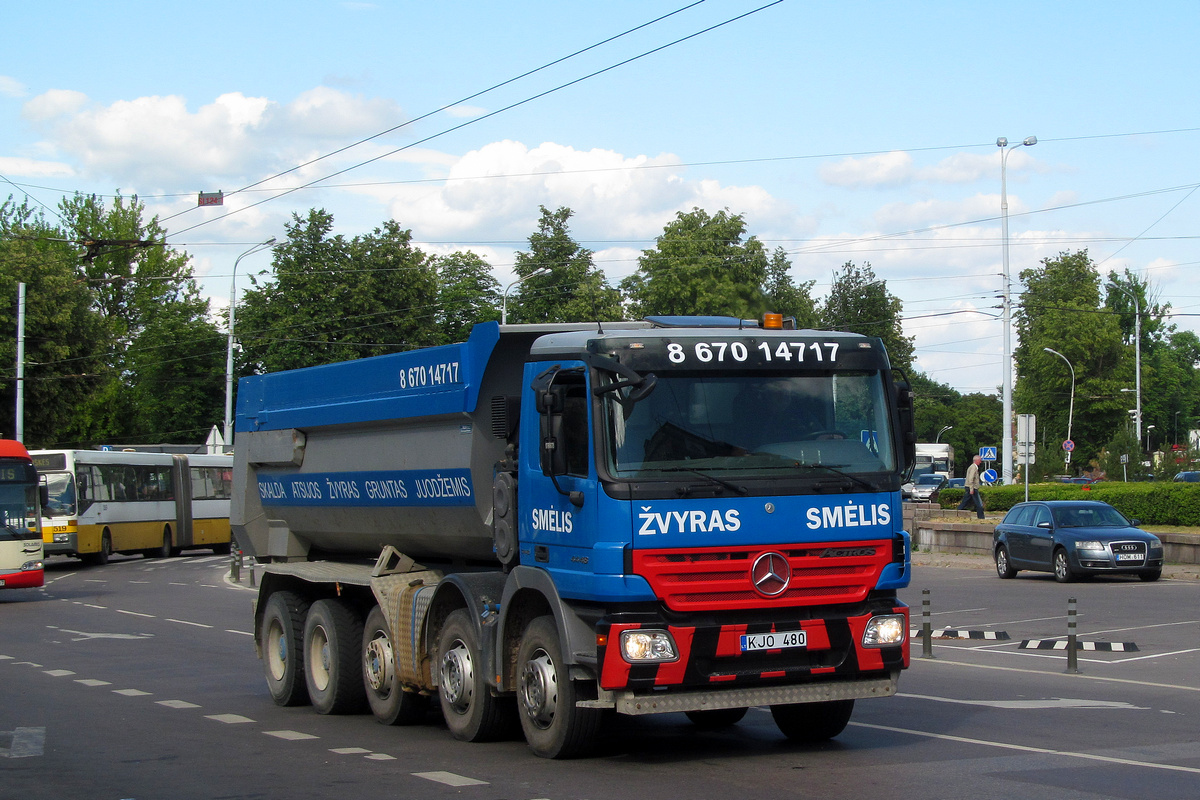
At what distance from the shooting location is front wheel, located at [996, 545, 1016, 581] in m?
27.8

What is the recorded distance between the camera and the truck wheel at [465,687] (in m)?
9.52

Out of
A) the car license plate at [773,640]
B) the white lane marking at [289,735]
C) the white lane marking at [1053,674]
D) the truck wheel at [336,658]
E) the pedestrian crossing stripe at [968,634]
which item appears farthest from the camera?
the pedestrian crossing stripe at [968,634]

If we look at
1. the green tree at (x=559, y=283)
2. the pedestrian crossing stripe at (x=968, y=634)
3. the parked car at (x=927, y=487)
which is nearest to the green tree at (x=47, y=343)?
the green tree at (x=559, y=283)

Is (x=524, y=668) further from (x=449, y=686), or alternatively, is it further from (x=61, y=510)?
(x=61, y=510)

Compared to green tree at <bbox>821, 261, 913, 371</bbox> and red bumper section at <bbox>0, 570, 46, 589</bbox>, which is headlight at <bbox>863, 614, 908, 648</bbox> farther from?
green tree at <bbox>821, 261, 913, 371</bbox>

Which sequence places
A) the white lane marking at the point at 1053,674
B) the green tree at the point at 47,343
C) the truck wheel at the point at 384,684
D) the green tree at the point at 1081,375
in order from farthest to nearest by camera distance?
1. the green tree at the point at 1081,375
2. the green tree at the point at 47,343
3. the white lane marking at the point at 1053,674
4. the truck wheel at the point at 384,684

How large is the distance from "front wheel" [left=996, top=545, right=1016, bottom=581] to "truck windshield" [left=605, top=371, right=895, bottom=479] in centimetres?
2014

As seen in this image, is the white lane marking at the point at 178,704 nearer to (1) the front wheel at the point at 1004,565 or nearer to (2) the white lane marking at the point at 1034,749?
(2) the white lane marking at the point at 1034,749

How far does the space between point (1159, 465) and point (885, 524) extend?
3537cm

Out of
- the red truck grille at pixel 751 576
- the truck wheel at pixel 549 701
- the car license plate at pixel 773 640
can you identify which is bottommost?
the truck wheel at pixel 549 701

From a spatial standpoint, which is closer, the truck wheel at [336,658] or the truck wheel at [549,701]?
the truck wheel at [549,701]

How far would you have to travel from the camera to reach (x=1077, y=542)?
25.4m

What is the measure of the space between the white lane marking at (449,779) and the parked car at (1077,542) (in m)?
19.3

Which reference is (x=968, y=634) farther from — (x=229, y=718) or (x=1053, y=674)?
(x=229, y=718)
